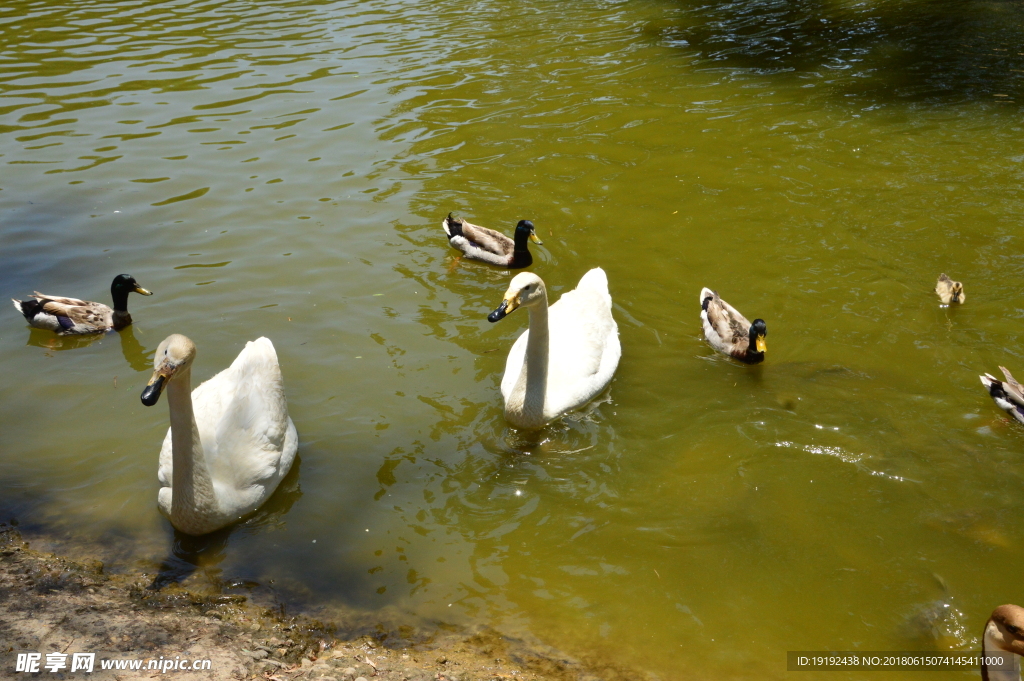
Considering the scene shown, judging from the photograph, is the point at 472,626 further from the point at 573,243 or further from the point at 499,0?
the point at 499,0

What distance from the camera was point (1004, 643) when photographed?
13.3 ft

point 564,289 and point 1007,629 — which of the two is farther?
point 564,289

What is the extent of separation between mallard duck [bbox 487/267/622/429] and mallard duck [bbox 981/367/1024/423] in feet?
10.3

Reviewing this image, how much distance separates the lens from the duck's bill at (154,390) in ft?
16.5

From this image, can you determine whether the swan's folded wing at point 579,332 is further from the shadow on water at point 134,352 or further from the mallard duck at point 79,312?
the mallard duck at point 79,312

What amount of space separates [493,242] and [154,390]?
16.5ft

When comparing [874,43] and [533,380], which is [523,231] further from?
[874,43]

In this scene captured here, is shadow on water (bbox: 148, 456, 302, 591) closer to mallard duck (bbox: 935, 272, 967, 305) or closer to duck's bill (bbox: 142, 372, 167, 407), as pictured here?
duck's bill (bbox: 142, 372, 167, 407)

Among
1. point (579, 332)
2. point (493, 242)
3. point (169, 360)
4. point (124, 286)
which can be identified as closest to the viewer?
point (169, 360)

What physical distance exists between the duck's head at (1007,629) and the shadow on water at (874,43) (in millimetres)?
11369

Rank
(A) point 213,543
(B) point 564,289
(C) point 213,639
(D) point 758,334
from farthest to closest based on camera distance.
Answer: (B) point 564,289
(D) point 758,334
(A) point 213,543
(C) point 213,639

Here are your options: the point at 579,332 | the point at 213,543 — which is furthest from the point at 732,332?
the point at 213,543

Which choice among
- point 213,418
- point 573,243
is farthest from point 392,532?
point 573,243

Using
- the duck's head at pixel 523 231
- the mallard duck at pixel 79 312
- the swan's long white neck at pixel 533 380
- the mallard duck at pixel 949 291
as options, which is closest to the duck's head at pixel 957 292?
the mallard duck at pixel 949 291
